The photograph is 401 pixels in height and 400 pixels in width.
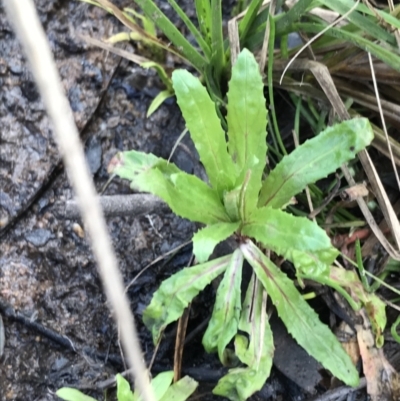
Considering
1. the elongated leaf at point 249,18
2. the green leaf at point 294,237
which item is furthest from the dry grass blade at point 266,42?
the green leaf at point 294,237

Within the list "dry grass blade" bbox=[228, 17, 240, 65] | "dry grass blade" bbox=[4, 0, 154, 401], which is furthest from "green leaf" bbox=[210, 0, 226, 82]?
"dry grass blade" bbox=[4, 0, 154, 401]

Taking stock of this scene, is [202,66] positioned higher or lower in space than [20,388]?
higher

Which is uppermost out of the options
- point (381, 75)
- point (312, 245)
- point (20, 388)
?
point (381, 75)

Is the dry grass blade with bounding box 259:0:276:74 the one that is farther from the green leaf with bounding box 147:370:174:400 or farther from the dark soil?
the green leaf with bounding box 147:370:174:400

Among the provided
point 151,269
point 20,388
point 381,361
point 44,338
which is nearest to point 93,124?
point 151,269

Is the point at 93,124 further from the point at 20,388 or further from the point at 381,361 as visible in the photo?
the point at 381,361

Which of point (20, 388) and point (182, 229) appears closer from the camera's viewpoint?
point (20, 388)

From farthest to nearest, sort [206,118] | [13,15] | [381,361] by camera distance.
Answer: [381,361], [206,118], [13,15]
